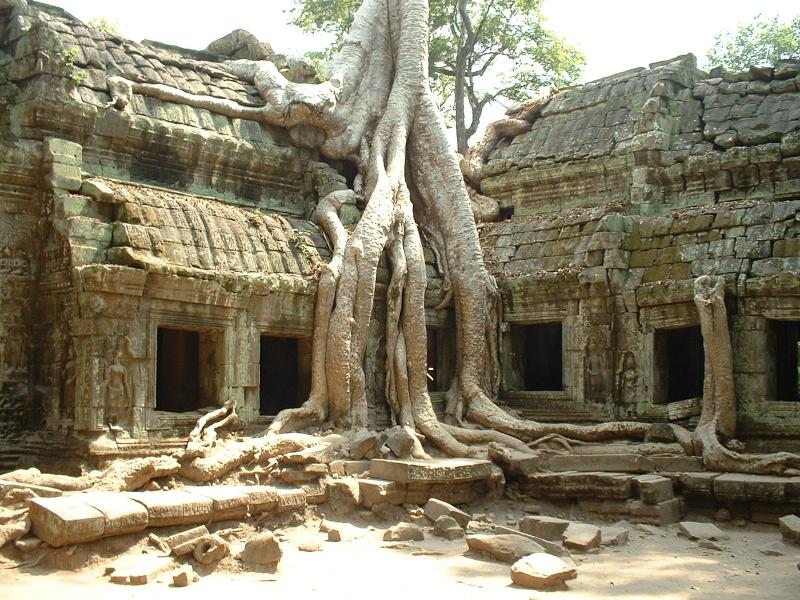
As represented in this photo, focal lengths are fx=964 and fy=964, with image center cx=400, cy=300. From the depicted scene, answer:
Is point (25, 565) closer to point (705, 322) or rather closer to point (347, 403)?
Result: point (347, 403)

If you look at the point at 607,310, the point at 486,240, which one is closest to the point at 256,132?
the point at 486,240

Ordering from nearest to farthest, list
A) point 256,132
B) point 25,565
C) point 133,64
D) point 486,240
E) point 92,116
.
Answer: point 25,565 < point 92,116 < point 133,64 < point 256,132 < point 486,240

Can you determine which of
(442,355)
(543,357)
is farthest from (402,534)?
(543,357)

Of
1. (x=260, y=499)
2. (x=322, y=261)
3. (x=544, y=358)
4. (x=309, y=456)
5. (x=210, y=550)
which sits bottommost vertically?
(x=210, y=550)

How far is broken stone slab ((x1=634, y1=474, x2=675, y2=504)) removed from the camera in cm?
859

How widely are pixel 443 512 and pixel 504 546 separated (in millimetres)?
1264

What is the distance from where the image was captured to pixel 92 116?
9555mm

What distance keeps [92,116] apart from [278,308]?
2642 mm

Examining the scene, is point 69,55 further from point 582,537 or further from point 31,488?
point 582,537

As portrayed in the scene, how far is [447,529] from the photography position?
25.5 ft

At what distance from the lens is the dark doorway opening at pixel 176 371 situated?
10.7m

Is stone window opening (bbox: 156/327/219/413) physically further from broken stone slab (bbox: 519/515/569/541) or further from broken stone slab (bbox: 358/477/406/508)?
broken stone slab (bbox: 519/515/569/541)

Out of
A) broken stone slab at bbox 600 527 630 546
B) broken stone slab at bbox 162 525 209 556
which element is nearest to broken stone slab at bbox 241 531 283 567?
broken stone slab at bbox 162 525 209 556

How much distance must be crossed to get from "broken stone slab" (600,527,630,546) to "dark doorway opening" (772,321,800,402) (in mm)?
3007
